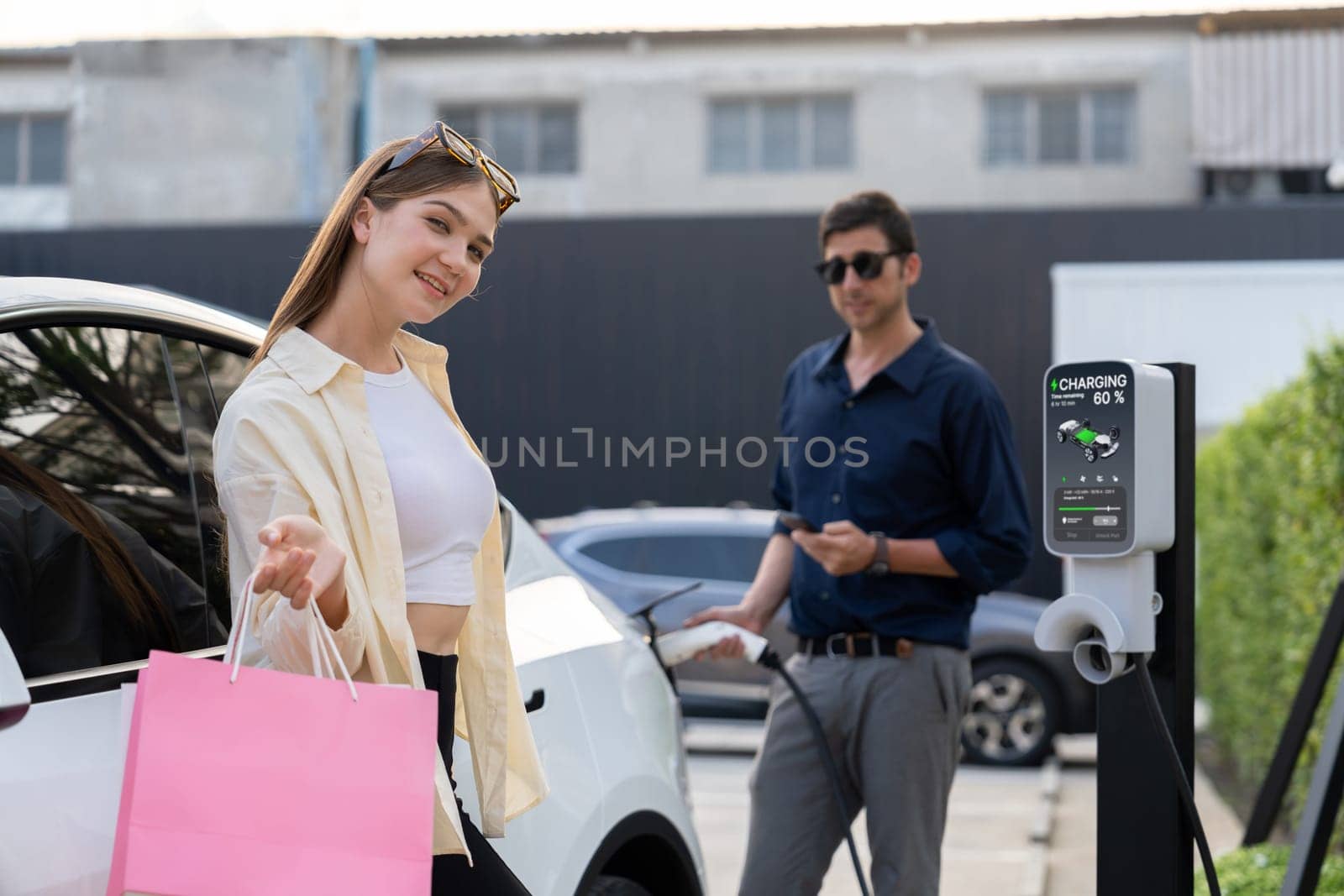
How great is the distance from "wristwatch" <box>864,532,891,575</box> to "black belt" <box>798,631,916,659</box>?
0.17 meters

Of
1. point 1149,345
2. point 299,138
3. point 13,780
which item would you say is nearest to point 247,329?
point 13,780

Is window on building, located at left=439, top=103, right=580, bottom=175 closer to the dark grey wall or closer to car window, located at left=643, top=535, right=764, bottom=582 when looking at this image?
the dark grey wall

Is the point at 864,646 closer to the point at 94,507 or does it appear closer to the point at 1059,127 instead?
the point at 94,507

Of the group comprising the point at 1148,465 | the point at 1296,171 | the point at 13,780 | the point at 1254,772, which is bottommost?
the point at 1254,772

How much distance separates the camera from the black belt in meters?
3.34

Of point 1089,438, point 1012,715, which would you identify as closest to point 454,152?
point 1089,438

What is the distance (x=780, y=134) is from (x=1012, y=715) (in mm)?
16555

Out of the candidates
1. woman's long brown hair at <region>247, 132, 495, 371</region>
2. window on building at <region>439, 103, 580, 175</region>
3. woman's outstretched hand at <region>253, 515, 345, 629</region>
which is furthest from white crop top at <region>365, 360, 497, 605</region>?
window on building at <region>439, 103, 580, 175</region>

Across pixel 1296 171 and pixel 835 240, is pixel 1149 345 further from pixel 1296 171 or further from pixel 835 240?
pixel 1296 171

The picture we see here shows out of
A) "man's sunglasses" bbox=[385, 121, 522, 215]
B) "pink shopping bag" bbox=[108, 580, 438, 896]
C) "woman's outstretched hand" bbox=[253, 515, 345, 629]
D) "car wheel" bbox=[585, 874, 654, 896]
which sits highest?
"man's sunglasses" bbox=[385, 121, 522, 215]

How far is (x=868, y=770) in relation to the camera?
3.32 m

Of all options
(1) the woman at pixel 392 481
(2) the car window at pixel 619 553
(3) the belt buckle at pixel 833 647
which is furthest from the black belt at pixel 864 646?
(2) the car window at pixel 619 553

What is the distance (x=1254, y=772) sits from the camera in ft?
26.8

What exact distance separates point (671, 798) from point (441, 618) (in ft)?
3.78
